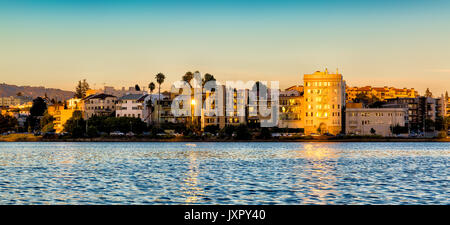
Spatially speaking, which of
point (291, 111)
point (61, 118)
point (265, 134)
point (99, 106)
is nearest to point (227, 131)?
point (265, 134)

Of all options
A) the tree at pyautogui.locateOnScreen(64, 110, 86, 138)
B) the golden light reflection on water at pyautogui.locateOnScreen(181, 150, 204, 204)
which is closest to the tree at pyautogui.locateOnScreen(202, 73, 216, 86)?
the tree at pyautogui.locateOnScreen(64, 110, 86, 138)

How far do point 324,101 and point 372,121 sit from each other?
1499cm

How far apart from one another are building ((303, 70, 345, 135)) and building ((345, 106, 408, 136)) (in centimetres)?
345

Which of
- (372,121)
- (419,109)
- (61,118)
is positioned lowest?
(372,121)

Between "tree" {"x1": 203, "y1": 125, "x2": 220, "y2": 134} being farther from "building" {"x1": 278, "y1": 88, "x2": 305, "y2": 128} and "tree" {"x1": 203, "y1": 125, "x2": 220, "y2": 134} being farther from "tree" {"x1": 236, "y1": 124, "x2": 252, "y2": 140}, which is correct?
"building" {"x1": 278, "y1": 88, "x2": 305, "y2": 128}

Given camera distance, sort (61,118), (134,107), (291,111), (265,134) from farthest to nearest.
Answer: (61,118)
(134,107)
(291,111)
(265,134)

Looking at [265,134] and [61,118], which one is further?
[61,118]

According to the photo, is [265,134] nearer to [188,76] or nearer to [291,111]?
[291,111]

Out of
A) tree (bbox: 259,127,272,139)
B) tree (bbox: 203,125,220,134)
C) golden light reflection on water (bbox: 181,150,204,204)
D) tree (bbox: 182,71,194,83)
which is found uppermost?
tree (bbox: 182,71,194,83)

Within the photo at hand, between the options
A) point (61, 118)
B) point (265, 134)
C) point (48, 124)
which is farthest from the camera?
point (48, 124)

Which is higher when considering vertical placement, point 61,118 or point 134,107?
point 134,107

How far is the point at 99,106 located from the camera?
19125 centimetres

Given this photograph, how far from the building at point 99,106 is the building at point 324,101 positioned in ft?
225

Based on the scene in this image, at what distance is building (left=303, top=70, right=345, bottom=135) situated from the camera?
157250 millimetres
